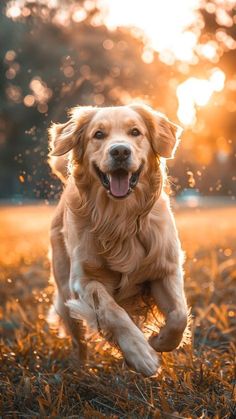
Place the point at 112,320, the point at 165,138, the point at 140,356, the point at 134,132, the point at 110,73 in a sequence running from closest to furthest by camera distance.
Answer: the point at 140,356
the point at 112,320
the point at 134,132
the point at 165,138
the point at 110,73

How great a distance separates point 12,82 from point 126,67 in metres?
4.30

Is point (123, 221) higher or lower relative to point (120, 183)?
lower

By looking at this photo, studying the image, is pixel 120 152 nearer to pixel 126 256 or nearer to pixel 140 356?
pixel 126 256

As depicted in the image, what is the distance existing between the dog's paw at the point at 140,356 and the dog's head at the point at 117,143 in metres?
0.89

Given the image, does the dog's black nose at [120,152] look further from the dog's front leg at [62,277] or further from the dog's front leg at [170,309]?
the dog's front leg at [62,277]

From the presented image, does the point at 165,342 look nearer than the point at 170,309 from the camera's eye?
Yes

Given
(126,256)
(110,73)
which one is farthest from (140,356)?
(110,73)

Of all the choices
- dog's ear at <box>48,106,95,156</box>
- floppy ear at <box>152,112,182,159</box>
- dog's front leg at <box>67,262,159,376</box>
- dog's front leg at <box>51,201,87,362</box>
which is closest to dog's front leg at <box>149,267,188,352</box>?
dog's front leg at <box>67,262,159,376</box>

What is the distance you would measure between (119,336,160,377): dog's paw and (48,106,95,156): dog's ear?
140 cm

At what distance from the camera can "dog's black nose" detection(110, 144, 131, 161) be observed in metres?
3.77

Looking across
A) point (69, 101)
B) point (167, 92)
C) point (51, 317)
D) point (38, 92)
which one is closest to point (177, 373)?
point (51, 317)

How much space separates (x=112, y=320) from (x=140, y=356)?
12.6 inches

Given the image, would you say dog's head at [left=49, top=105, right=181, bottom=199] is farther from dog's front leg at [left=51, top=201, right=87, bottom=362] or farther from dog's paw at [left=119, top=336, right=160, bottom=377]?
dog's paw at [left=119, top=336, right=160, bottom=377]

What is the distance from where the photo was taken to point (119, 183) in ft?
13.0
